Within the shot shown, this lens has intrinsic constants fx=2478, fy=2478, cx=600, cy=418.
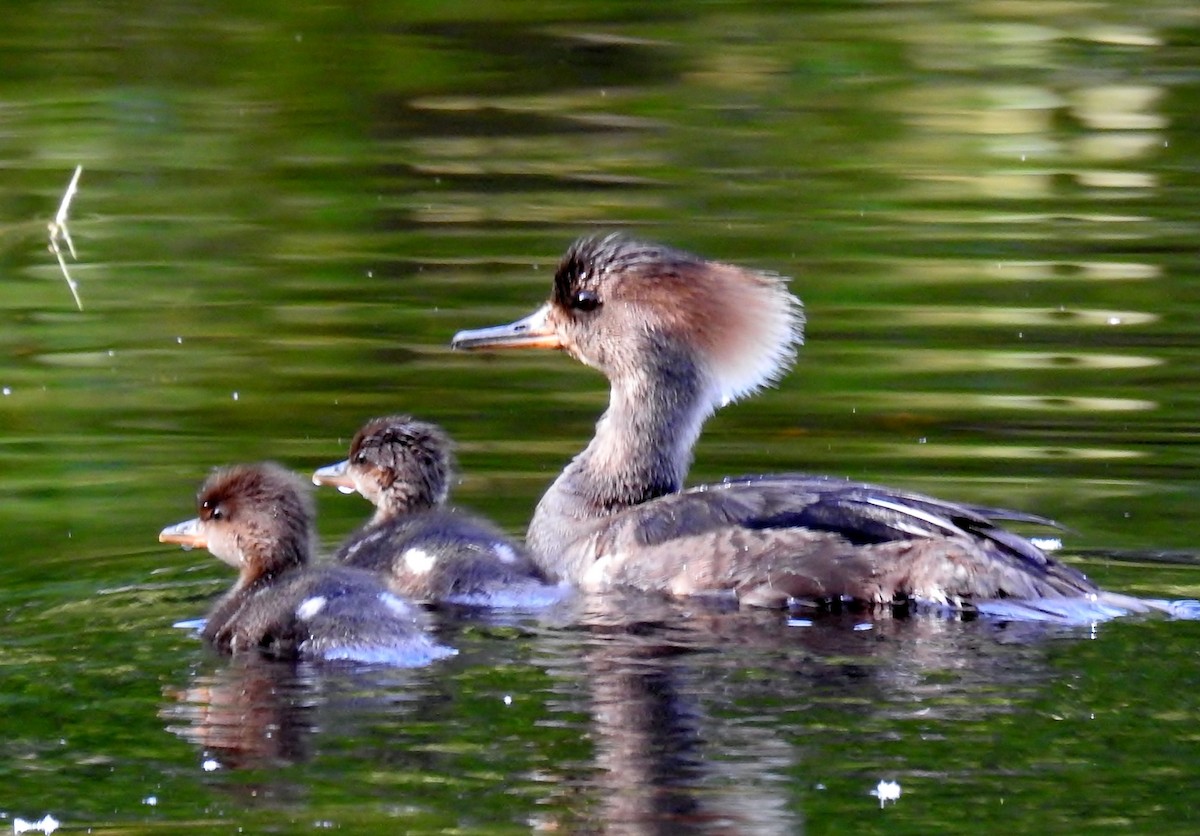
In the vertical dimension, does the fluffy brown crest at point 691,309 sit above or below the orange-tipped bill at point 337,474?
above

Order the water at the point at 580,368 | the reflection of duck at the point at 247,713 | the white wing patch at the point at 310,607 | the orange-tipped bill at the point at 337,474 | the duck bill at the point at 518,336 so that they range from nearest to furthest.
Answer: the water at the point at 580,368 → the reflection of duck at the point at 247,713 → the white wing patch at the point at 310,607 → the orange-tipped bill at the point at 337,474 → the duck bill at the point at 518,336

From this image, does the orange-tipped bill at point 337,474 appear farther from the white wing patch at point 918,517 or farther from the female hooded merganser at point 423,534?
the white wing patch at point 918,517

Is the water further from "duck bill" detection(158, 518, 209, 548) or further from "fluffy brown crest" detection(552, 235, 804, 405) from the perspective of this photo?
"fluffy brown crest" detection(552, 235, 804, 405)

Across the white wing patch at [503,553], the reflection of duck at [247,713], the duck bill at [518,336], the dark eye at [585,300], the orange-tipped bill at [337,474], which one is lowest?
the reflection of duck at [247,713]

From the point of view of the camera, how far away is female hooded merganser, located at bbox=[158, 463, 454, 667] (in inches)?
271

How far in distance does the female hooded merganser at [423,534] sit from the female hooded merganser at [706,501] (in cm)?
39

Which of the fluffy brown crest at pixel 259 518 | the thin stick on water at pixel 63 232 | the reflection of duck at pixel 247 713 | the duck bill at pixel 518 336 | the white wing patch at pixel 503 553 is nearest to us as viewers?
the reflection of duck at pixel 247 713

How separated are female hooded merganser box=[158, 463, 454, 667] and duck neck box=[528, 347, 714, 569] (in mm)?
1150

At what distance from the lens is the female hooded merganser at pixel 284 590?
22.6ft

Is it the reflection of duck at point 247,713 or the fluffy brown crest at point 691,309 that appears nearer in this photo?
the reflection of duck at point 247,713

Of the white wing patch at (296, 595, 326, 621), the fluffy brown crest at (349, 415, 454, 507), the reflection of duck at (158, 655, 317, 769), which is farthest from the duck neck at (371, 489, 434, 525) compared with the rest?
the reflection of duck at (158, 655, 317, 769)

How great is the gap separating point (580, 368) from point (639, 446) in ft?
8.51

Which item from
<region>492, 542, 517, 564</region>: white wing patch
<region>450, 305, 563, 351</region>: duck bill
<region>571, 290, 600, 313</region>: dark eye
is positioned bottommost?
<region>492, 542, 517, 564</region>: white wing patch

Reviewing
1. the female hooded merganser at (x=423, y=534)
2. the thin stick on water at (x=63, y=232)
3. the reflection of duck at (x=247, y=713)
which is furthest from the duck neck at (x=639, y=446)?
the thin stick on water at (x=63, y=232)
